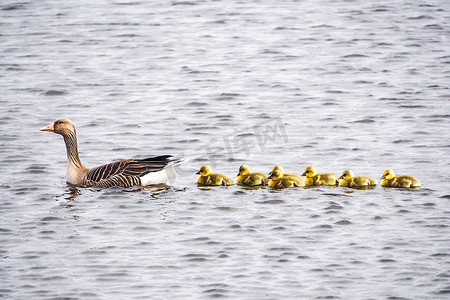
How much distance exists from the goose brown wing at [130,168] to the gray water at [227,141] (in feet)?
1.16

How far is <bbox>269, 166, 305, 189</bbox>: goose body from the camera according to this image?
13.5 metres

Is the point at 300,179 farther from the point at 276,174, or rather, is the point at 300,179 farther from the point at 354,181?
the point at 354,181

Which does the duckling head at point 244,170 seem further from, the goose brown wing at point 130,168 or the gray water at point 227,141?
the goose brown wing at point 130,168

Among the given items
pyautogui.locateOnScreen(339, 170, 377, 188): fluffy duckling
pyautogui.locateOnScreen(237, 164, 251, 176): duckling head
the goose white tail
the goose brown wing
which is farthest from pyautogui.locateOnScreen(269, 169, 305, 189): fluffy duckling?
the goose brown wing

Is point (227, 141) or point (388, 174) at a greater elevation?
point (388, 174)

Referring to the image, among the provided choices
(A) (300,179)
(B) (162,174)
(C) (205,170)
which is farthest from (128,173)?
(A) (300,179)

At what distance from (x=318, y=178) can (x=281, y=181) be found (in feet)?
2.00

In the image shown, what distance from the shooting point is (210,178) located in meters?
13.9

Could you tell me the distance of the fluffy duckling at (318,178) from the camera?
44.4 ft

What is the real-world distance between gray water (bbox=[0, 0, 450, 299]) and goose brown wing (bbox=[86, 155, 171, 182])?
0.35 m

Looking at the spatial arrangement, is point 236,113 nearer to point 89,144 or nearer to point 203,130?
point 203,130

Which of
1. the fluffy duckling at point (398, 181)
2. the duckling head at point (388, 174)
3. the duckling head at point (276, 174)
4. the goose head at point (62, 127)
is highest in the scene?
the goose head at point (62, 127)

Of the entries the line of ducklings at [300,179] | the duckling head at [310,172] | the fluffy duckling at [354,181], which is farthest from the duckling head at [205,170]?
the fluffy duckling at [354,181]

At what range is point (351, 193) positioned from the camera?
13.2 meters
